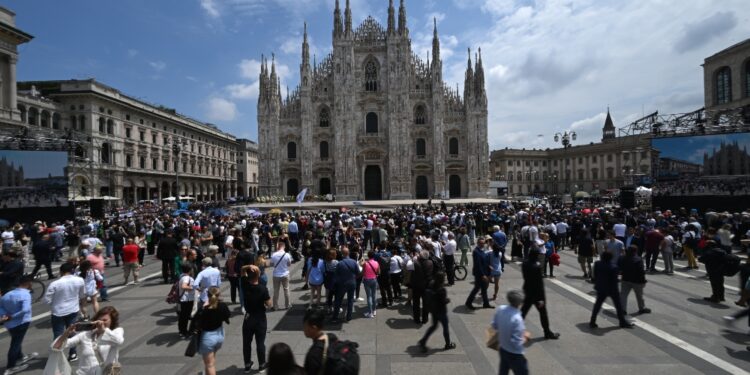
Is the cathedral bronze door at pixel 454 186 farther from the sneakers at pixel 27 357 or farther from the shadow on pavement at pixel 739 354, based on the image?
the sneakers at pixel 27 357

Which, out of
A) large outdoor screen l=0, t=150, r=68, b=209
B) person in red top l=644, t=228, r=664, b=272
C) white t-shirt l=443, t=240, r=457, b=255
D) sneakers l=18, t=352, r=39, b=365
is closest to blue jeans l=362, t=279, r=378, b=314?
white t-shirt l=443, t=240, r=457, b=255

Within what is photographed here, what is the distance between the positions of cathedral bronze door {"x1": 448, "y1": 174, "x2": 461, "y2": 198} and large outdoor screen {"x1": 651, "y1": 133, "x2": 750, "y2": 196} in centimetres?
2355

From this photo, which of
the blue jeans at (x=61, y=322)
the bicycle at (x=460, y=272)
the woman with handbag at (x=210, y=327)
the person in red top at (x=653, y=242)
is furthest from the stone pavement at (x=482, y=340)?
Result: the person in red top at (x=653, y=242)

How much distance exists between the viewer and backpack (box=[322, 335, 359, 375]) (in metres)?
3.06

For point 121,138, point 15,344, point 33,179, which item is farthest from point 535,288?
point 121,138

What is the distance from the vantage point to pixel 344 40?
4384cm

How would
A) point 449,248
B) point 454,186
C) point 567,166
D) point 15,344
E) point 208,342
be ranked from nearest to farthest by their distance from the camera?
1. point 208,342
2. point 15,344
3. point 449,248
4. point 454,186
5. point 567,166

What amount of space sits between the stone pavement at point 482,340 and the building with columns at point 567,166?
59.1 meters

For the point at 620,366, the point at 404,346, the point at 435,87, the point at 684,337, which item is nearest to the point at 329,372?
the point at 404,346

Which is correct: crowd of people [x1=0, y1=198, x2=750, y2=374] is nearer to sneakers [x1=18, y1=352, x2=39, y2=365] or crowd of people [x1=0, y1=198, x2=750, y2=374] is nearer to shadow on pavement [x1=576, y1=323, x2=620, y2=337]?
sneakers [x1=18, y1=352, x2=39, y2=365]

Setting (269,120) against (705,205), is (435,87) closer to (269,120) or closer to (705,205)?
(269,120)

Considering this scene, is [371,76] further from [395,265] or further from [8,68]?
[395,265]

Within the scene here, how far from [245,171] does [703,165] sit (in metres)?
76.7

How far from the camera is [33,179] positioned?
21953 mm
